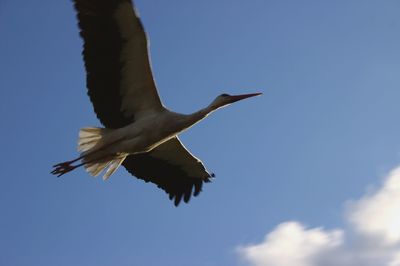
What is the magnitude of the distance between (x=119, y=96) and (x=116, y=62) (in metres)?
0.66

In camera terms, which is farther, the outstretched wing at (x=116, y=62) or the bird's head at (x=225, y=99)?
the bird's head at (x=225, y=99)

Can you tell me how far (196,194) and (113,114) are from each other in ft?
7.08

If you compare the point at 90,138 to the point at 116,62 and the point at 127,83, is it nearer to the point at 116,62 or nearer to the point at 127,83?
the point at 127,83

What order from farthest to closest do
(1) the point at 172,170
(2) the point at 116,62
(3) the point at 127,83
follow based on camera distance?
(1) the point at 172,170 → (3) the point at 127,83 → (2) the point at 116,62

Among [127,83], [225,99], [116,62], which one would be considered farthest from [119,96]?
[225,99]

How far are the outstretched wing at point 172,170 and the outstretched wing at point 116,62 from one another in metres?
1.17

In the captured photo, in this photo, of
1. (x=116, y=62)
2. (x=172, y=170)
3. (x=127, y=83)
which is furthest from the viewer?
(x=172, y=170)

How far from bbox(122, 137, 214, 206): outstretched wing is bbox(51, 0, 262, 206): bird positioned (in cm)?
47

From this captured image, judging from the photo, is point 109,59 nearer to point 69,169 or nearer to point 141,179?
point 69,169

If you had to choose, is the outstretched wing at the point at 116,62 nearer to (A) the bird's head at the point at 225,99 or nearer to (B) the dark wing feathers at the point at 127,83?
(B) the dark wing feathers at the point at 127,83

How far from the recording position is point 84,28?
31.4 feet

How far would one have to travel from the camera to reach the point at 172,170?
11.9m

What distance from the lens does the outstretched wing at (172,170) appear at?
38.3ft

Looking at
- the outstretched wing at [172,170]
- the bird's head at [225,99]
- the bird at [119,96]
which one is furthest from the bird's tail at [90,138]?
the bird's head at [225,99]
